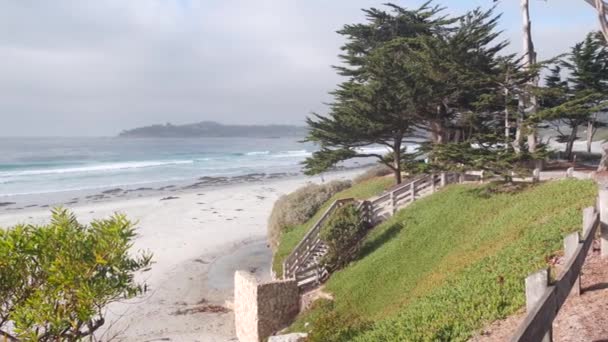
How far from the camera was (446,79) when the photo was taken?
20.9m

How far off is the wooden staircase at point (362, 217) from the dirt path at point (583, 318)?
10.7 metres

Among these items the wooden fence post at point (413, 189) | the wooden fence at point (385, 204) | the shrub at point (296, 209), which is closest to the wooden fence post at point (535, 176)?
the wooden fence at point (385, 204)

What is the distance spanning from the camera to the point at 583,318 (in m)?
6.23

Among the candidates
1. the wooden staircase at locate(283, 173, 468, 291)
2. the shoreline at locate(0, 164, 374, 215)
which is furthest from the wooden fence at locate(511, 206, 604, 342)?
the shoreline at locate(0, 164, 374, 215)

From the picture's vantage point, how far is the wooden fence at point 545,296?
12.3 feet

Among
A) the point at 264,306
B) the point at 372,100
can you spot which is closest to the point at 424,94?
the point at 372,100

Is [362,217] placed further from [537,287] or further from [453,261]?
→ [537,287]

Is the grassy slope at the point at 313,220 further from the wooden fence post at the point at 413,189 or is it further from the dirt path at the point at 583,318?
the dirt path at the point at 583,318

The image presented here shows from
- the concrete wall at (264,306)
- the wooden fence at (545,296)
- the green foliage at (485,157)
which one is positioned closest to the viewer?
the wooden fence at (545,296)

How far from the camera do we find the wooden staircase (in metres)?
17.4

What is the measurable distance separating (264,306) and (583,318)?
419 inches

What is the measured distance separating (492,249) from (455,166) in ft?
23.2

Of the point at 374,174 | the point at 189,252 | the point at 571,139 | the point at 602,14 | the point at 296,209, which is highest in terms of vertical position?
the point at 602,14

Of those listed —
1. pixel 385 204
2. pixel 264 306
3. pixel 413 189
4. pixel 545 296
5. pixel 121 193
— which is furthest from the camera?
pixel 121 193
